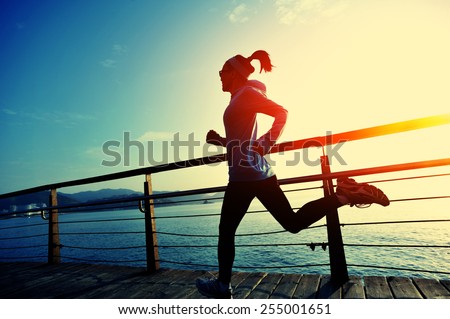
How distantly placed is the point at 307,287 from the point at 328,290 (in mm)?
178

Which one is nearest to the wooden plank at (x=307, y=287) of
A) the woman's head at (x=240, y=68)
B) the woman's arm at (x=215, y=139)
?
the woman's arm at (x=215, y=139)

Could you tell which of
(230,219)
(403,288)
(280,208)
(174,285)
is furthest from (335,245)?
(174,285)

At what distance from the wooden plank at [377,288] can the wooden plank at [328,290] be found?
0.21 metres

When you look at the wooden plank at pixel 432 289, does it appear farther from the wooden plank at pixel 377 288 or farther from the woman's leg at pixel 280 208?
the woman's leg at pixel 280 208

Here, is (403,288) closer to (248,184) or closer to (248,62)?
(248,184)

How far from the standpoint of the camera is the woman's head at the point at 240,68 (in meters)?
1.98

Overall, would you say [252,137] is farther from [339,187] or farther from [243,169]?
[339,187]

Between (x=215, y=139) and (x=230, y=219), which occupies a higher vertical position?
(x=215, y=139)

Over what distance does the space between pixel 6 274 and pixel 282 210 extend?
4.32m

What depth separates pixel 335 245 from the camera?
91.0 inches

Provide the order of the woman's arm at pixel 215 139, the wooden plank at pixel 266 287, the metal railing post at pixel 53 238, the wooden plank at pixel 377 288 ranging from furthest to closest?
the metal railing post at pixel 53 238
the wooden plank at pixel 266 287
the woman's arm at pixel 215 139
the wooden plank at pixel 377 288

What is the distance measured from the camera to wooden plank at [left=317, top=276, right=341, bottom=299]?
2025 mm

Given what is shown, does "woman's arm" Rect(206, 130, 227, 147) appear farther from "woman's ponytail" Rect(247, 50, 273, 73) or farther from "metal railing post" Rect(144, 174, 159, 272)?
"metal railing post" Rect(144, 174, 159, 272)
